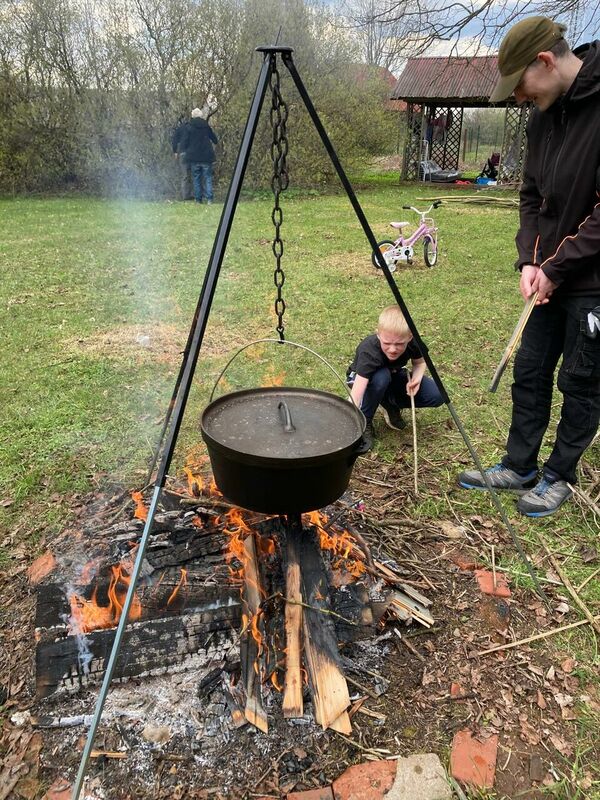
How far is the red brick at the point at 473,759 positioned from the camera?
1.78 meters

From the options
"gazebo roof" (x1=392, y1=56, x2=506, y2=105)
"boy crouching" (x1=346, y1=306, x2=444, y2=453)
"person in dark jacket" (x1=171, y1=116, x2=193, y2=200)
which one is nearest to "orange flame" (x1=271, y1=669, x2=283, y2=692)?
"boy crouching" (x1=346, y1=306, x2=444, y2=453)

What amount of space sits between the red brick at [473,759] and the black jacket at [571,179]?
1.86 metres

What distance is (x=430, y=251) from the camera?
762 cm

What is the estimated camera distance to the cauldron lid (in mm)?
1982

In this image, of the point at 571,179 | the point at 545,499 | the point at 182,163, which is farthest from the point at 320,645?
the point at 182,163

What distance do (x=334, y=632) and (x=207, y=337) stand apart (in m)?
3.67

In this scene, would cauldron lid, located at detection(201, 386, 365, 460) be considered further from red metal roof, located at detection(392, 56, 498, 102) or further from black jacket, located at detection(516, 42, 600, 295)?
red metal roof, located at detection(392, 56, 498, 102)

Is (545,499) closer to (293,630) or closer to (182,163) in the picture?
(293,630)

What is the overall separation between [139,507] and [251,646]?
91 centimetres

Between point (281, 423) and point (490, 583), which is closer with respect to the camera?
point (281, 423)

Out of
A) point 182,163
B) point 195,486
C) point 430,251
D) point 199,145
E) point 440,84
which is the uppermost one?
point 440,84

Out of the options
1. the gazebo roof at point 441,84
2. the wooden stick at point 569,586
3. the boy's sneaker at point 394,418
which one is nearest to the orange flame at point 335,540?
the wooden stick at point 569,586

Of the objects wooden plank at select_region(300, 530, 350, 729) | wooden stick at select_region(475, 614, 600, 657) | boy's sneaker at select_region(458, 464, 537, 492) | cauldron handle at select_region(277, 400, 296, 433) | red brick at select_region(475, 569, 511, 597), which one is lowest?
wooden stick at select_region(475, 614, 600, 657)

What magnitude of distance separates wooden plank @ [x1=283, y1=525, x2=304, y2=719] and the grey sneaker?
1.40 m
